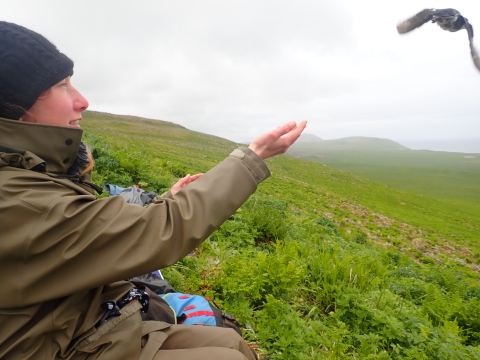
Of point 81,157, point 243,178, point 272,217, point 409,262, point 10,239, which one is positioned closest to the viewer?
point 10,239

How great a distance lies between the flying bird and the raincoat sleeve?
333 cm

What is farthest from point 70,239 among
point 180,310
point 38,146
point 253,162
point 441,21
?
point 441,21

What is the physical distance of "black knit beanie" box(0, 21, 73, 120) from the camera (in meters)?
1.34

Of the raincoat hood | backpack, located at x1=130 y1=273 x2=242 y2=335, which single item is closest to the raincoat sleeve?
the raincoat hood

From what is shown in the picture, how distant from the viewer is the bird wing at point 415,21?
3.50 m

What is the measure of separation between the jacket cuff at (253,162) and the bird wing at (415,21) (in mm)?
3108

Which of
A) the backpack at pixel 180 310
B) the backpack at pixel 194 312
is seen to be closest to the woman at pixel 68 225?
the backpack at pixel 180 310

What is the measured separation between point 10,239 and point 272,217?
544cm

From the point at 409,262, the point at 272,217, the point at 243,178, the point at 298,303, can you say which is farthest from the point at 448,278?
the point at 243,178

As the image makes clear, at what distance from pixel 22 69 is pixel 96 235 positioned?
879mm

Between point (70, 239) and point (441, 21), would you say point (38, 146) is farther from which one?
point (441, 21)

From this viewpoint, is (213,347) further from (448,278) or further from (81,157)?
(448,278)

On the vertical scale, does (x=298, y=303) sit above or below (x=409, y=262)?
above

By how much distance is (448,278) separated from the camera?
832 cm
